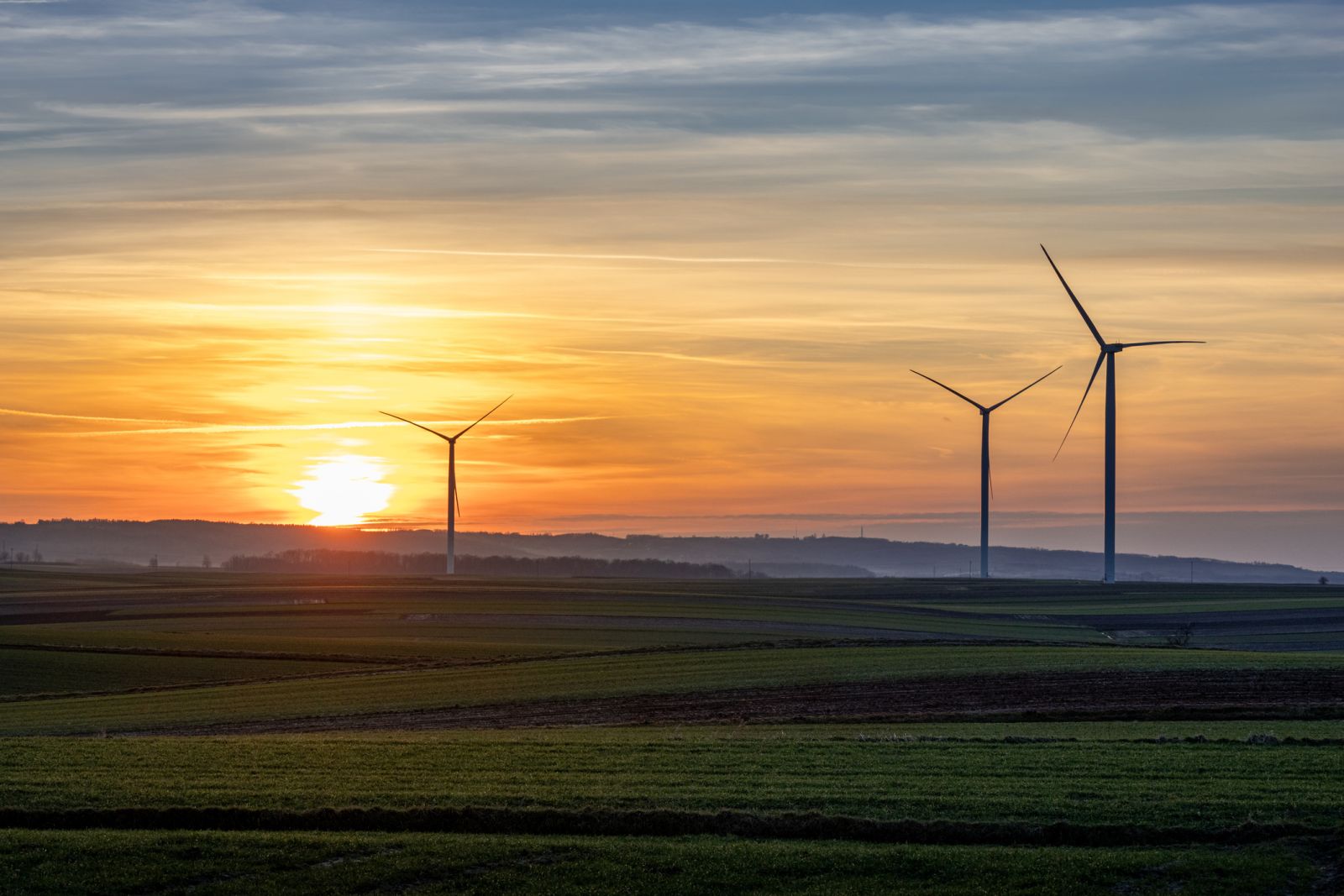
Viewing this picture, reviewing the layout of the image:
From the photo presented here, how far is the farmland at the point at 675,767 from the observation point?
872 inches

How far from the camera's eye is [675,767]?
30797 mm

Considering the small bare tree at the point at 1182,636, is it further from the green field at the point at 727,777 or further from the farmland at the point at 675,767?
the green field at the point at 727,777

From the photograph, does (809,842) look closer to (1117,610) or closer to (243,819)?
(243,819)

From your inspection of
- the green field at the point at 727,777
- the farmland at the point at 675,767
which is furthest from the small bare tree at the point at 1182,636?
the green field at the point at 727,777

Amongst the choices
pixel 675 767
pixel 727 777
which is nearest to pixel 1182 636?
pixel 675 767

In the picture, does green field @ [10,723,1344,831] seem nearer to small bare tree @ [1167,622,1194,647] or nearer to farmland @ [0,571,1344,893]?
farmland @ [0,571,1344,893]

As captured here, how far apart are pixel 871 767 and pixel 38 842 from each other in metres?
16.2

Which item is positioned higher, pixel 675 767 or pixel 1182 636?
pixel 675 767

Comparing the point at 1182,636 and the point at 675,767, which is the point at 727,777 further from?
the point at 1182,636

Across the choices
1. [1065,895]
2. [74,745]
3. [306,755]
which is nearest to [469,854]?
[1065,895]

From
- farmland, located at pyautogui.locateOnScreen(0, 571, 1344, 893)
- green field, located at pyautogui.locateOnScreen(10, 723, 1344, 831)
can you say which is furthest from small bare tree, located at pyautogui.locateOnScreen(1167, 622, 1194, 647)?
green field, located at pyautogui.locateOnScreen(10, 723, 1344, 831)

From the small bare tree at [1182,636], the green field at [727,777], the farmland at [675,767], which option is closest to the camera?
the farmland at [675,767]

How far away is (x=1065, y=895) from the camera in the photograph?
20219 mm

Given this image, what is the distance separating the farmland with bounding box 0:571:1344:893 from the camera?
72.6 ft
